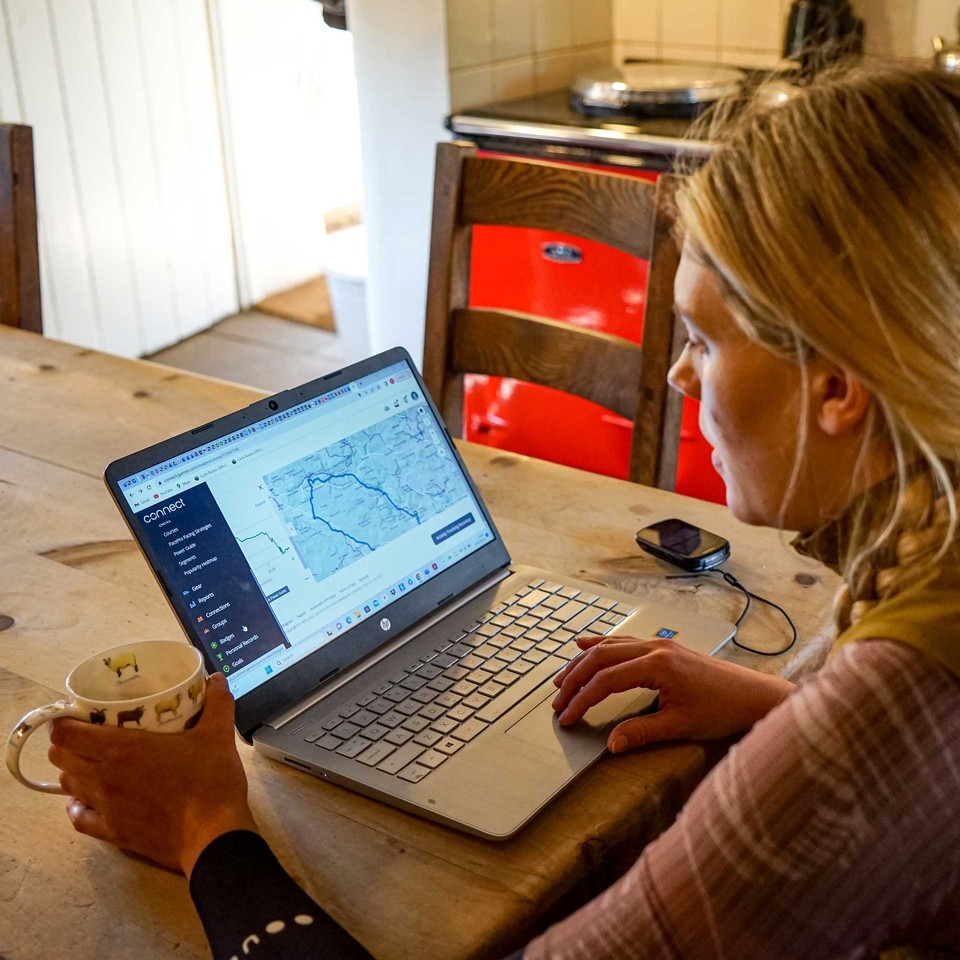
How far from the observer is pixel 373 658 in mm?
965

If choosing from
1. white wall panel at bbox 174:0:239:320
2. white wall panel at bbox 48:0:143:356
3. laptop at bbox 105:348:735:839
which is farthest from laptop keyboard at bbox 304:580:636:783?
white wall panel at bbox 174:0:239:320

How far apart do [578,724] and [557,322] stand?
Result: 2.41 ft

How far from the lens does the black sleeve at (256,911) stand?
2.22 ft

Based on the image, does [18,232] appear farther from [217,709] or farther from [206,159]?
[206,159]

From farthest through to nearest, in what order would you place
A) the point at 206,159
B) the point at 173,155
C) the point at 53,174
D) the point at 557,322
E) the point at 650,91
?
the point at 206,159 < the point at 173,155 < the point at 53,174 < the point at 650,91 < the point at 557,322

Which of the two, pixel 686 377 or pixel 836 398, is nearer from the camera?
pixel 836 398

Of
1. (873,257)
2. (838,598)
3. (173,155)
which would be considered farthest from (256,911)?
(173,155)

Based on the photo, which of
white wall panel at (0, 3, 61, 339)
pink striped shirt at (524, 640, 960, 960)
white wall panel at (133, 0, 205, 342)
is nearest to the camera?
pink striped shirt at (524, 640, 960, 960)

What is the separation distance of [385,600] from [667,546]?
30 cm

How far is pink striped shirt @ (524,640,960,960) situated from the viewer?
59cm

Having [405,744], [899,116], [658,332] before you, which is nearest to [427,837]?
[405,744]

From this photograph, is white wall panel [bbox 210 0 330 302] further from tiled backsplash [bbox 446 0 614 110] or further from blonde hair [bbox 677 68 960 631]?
blonde hair [bbox 677 68 960 631]

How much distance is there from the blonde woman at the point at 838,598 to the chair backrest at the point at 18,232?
1267 millimetres

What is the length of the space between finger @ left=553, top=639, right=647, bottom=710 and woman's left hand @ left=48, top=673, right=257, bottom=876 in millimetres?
243
